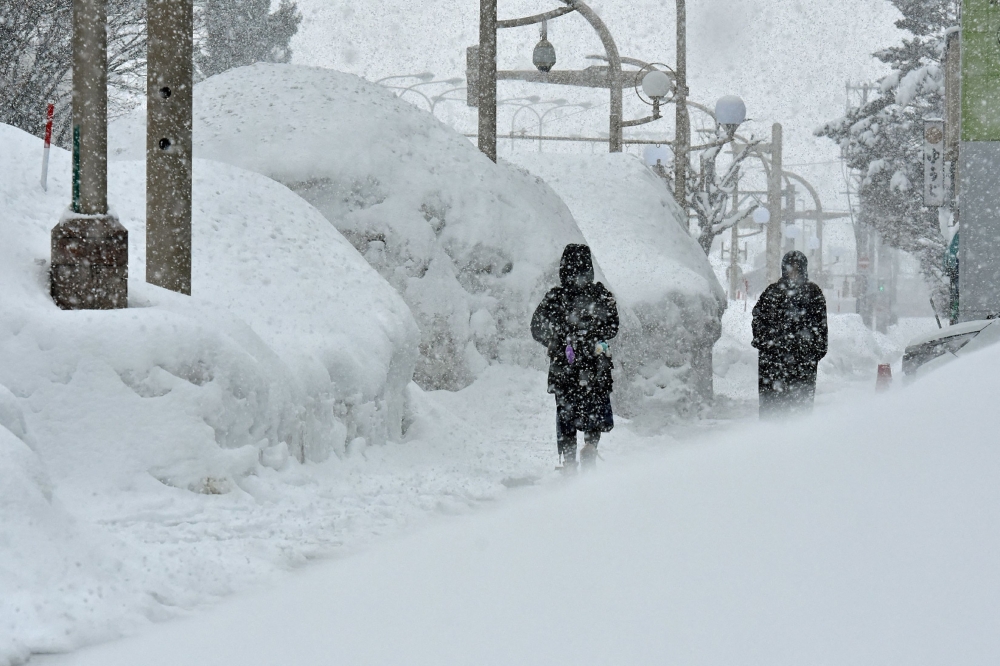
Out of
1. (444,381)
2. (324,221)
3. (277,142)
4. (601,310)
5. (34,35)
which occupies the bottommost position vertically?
(444,381)

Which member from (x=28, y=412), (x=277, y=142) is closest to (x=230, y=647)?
(x=28, y=412)

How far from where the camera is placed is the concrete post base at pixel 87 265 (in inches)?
263

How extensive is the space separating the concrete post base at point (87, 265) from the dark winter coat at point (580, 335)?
2631 millimetres

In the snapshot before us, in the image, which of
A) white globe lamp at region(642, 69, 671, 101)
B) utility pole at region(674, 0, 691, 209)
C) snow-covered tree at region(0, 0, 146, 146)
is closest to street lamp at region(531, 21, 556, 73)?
white globe lamp at region(642, 69, 671, 101)

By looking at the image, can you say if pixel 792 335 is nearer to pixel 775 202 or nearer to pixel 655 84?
pixel 655 84

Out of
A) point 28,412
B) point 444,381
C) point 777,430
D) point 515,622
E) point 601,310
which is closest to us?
point 515,622

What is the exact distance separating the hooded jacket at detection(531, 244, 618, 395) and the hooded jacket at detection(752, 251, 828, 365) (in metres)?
1.36

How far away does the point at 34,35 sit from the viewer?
16.8m

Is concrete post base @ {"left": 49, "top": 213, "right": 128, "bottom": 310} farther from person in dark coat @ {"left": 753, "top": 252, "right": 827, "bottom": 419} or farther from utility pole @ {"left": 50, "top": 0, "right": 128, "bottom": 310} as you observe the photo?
person in dark coat @ {"left": 753, "top": 252, "right": 827, "bottom": 419}

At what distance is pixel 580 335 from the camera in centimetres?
771

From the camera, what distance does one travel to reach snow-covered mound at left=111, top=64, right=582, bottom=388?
1166 cm

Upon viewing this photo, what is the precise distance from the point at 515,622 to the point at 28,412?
5.25 m

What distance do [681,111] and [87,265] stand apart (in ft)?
52.1

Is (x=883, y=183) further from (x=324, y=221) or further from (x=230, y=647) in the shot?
(x=230, y=647)
